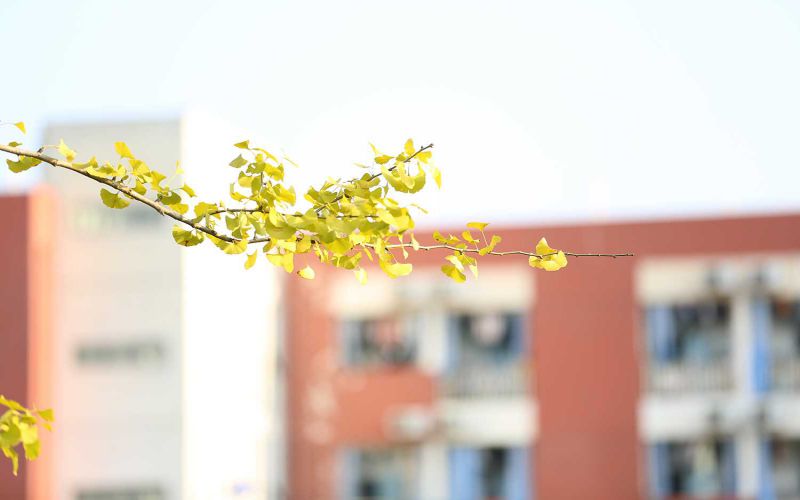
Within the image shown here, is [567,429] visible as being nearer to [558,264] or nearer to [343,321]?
[343,321]

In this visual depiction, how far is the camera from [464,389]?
21781mm

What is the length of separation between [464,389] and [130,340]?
439 centimetres

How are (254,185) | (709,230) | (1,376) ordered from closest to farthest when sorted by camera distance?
1. (254,185)
2. (1,376)
3. (709,230)

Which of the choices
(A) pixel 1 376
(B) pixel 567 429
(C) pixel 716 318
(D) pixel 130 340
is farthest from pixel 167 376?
(C) pixel 716 318

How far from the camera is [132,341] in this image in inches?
802

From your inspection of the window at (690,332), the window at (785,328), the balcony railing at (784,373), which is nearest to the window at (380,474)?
the window at (690,332)

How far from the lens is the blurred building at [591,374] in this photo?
69.0ft

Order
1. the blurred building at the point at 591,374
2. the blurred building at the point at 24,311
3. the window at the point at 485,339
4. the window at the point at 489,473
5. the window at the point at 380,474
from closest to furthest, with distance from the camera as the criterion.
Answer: the blurred building at the point at 24,311 → the blurred building at the point at 591,374 → the window at the point at 489,473 → the window at the point at 485,339 → the window at the point at 380,474

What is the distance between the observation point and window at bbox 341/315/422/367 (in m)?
21.9

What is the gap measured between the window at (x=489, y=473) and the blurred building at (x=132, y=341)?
2.99 metres

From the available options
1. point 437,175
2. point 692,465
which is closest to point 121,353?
point 692,465

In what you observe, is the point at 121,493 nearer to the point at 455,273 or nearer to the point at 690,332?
the point at 690,332

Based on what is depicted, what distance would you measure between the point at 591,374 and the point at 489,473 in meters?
1.91

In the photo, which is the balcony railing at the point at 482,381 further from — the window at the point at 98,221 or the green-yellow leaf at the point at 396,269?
the green-yellow leaf at the point at 396,269
